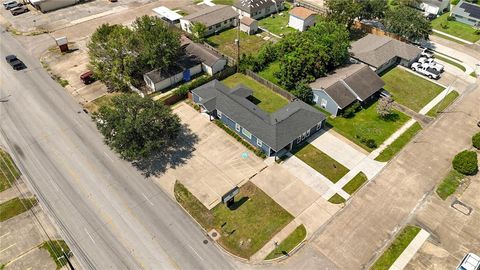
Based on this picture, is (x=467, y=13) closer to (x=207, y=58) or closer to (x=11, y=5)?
(x=207, y=58)

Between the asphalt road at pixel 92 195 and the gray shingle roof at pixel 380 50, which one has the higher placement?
the gray shingle roof at pixel 380 50

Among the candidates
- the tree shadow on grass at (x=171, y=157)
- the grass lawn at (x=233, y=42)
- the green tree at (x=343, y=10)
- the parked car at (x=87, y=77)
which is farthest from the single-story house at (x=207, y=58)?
the green tree at (x=343, y=10)

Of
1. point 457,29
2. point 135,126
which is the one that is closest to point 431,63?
point 457,29

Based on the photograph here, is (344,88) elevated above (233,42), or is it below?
above

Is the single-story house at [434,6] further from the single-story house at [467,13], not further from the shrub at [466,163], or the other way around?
the shrub at [466,163]

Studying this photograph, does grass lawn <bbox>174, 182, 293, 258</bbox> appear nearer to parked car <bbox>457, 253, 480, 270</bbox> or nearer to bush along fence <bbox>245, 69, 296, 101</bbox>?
parked car <bbox>457, 253, 480, 270</bbox>

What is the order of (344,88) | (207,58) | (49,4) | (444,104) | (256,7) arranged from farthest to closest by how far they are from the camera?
(49,4) < (256,7) < (207,58) < (444,104) < (344,88)
